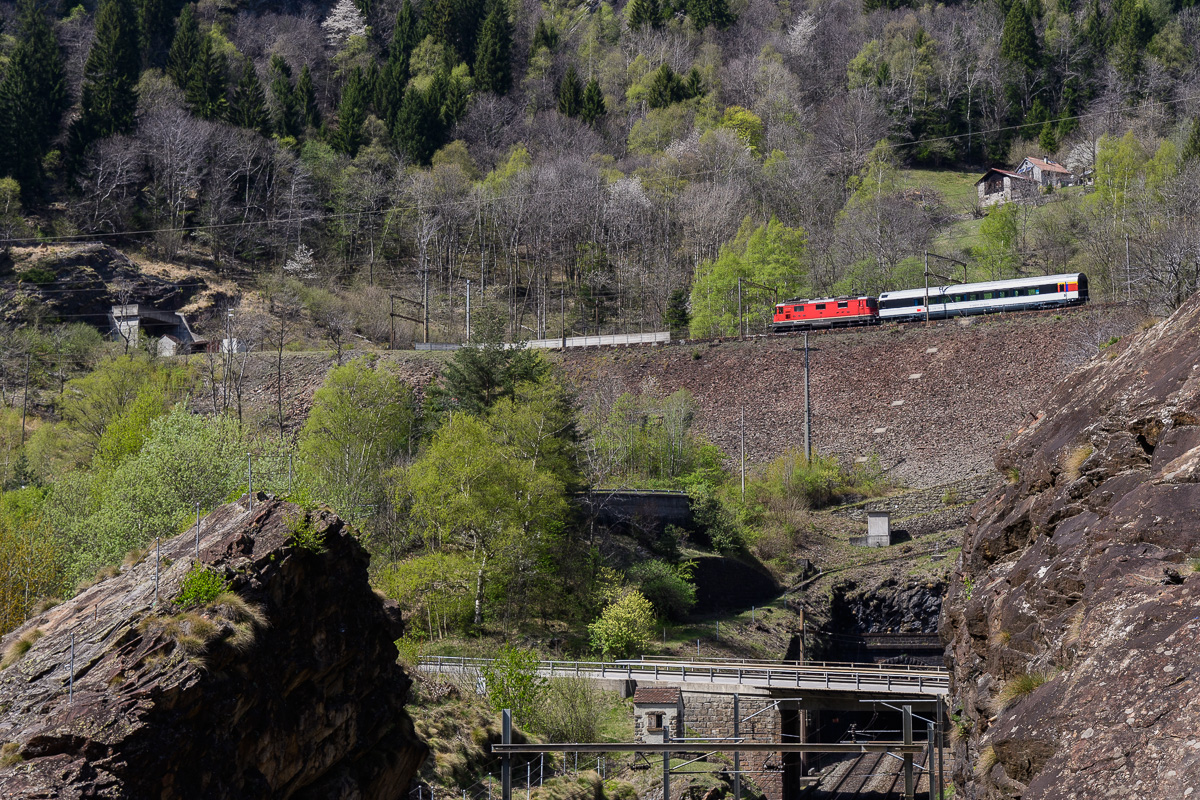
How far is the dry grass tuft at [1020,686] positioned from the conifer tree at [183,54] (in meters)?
99.7

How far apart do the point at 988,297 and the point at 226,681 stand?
5875cm

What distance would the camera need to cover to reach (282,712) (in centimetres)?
1922

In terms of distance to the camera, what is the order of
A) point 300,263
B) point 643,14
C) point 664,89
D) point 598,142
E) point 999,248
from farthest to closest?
point 643,14, point 664,89, point 598,142, point 300,263, point 999,248

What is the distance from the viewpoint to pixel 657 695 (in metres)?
35.0

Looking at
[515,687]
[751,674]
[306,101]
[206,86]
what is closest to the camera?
[515,687]

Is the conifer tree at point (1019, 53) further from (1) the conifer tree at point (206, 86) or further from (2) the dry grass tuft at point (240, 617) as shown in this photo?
→ (2) the dry grass tuft at point (240, 617)

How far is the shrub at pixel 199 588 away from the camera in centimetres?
1858

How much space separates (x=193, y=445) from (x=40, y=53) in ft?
223

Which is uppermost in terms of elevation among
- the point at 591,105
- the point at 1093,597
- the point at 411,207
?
the point at 591,105

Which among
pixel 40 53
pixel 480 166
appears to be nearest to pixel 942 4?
pixel 480 166

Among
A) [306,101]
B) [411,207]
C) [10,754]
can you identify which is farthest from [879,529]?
[306,101]

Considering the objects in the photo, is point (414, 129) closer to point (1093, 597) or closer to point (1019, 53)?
point (1019, 53)

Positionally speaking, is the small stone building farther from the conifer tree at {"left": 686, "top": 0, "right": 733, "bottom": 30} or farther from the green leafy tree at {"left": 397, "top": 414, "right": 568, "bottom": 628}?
the conifer tree at {"left": 686, "top": 0, "right": 733, "bottom": 30}

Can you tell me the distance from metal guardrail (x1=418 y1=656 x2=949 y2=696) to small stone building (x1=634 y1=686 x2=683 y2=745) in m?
2.39
